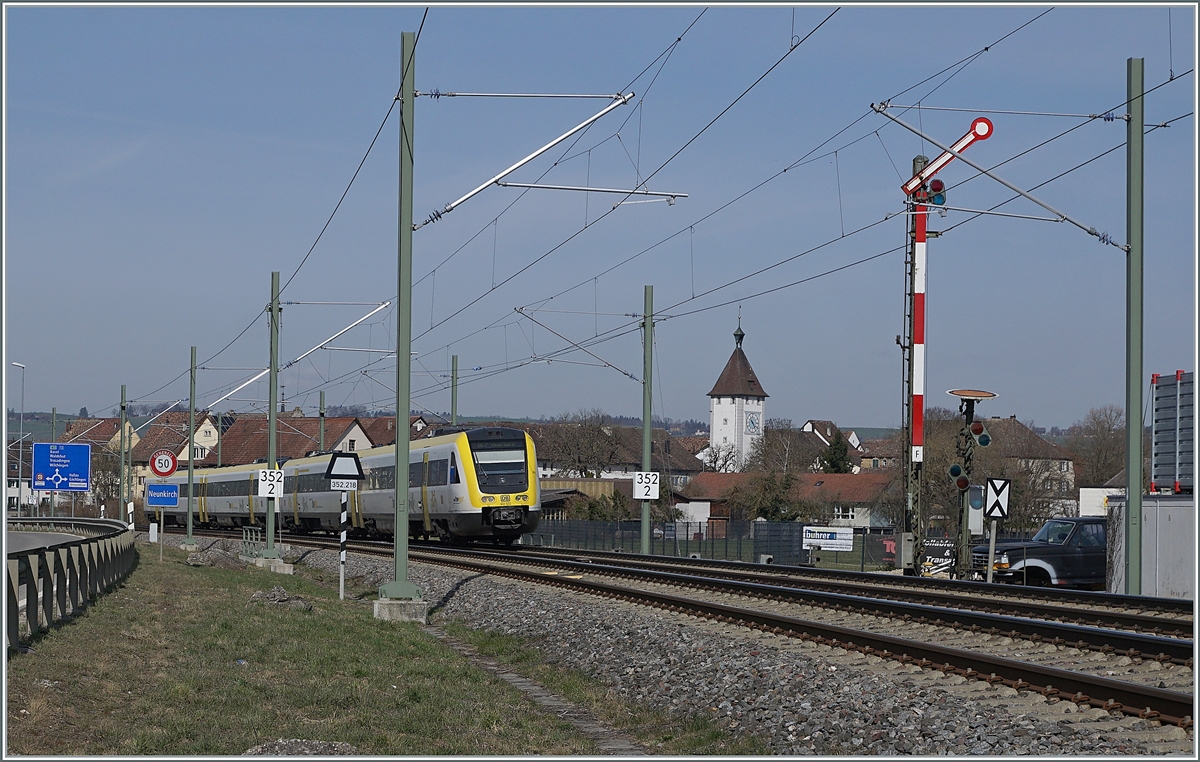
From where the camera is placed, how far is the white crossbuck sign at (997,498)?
23719 millimetres

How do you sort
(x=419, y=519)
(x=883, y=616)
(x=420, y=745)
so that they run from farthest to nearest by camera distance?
(x=419, y=519) < (x=883, y=616) < (x=420, y=745)

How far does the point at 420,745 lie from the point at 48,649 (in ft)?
→ 14.7

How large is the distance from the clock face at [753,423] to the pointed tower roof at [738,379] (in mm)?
2747

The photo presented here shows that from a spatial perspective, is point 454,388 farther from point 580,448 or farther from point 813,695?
point 580,448

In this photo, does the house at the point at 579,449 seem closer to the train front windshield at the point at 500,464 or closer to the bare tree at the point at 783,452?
the bare tree at the point at 783,452

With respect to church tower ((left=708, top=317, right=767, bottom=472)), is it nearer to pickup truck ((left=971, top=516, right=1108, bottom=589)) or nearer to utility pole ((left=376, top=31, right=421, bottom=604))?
pickup truck ((left=971, top=516, right=1108, bottom=589))

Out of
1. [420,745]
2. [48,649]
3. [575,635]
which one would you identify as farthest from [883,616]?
[48,649]

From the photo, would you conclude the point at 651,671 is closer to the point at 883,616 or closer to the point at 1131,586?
the point at 883,616

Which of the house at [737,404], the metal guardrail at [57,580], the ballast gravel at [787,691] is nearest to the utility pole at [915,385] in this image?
the ballast gravel at [787,691]

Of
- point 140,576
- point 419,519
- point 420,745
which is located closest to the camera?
point 420,745

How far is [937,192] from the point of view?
A: 26672mm

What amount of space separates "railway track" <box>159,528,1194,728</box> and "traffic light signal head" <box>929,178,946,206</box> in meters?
8.79

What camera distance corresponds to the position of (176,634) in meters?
14.6

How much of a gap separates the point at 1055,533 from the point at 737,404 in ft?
468
